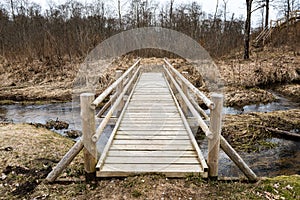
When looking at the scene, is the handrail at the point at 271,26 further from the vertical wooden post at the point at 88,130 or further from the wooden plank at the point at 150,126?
the vertical wooden post at the point at 88,130

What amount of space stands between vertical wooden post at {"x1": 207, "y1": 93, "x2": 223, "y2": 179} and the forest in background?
44.5 feet

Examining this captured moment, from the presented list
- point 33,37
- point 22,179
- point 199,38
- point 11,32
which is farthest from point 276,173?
point 11,32

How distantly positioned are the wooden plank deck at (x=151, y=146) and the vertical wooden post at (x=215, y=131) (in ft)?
0.38

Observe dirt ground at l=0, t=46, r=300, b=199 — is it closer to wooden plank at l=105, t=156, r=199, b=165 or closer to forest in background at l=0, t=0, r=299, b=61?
wooden plank at l=105, t=156, r=199, b=165

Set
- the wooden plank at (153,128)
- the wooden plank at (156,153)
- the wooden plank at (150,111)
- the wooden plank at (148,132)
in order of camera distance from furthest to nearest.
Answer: the wooden plank at (150,111), the wooden plank at (153,128), the wooden plank at (148,132), the wooden plank at (156,153)

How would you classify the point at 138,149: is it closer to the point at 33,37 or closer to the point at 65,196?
the point at 65,196

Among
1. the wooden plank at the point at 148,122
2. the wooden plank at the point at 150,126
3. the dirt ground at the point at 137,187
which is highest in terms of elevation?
the wooden plank at the point at 148,122

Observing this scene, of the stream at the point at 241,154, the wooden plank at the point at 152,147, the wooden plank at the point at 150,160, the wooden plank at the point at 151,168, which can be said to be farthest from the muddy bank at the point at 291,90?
the wooden plank at the point at 151,168

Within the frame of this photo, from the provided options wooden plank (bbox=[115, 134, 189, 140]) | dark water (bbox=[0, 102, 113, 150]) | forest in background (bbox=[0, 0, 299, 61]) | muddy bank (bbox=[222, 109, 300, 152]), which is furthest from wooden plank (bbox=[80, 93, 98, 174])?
forest in background (bbox=[0, 0, 299, 61])

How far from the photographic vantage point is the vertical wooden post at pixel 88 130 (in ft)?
9.75

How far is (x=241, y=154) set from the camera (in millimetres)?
5707

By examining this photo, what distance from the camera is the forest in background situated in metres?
15.8

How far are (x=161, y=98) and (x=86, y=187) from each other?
4252 millimetres

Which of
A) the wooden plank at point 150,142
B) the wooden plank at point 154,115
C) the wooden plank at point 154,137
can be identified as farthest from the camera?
the wooden plank at point 154,115
